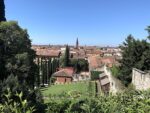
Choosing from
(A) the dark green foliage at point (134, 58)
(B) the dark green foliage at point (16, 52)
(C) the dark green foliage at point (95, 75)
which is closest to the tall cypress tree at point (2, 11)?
(B) the dark green foliage at point (16, 52)

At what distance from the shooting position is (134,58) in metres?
28.6

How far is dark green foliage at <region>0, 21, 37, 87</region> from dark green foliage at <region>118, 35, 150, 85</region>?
25.5ft

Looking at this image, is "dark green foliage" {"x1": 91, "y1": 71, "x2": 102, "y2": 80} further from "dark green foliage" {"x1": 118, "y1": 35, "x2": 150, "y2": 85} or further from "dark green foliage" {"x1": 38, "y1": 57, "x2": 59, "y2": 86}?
"dark green foliage" {"x1": 118, "y1": 35, "x2": 150, "y2": 85}

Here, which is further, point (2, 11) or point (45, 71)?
point (45, 71)

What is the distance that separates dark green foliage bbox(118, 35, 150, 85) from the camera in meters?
27.7

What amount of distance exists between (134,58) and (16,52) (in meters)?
9.88

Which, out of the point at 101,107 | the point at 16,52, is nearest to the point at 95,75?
the point at 16,52

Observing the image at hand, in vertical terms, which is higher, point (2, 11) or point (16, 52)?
point (2, 11)

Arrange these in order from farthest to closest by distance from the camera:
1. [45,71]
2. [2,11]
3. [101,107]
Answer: [45,71]
[2,11]
[101,107]

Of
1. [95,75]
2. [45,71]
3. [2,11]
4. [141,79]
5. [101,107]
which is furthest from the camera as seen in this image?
[45,71]

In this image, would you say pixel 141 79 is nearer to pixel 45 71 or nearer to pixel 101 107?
pixel 101 107

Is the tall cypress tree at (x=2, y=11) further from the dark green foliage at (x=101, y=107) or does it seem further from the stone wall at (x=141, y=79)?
the dark green foliage at (x=101, y=107)

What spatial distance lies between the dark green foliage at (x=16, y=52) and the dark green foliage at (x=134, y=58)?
7.77 metres

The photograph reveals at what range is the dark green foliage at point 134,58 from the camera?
27.7 meters
